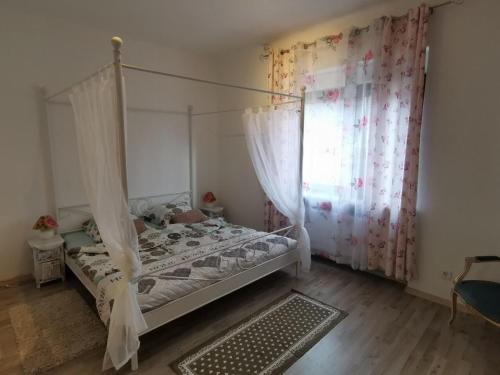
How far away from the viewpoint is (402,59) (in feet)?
9.88

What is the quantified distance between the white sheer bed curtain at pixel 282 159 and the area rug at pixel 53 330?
2262 millimetres

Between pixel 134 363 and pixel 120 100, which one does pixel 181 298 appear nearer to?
pixel 134 363

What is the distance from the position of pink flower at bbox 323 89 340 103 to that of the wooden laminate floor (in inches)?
89.8

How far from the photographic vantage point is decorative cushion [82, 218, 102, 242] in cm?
338

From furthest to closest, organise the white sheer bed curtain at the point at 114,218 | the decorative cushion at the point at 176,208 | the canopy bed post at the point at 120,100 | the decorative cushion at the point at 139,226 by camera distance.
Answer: the decorative cushion at the point at 176,208 < the decorative cushion at the point at 139,226 < the white sheer bed curtain at the point at 114,218 < the canopy bed post at the point at 120,100

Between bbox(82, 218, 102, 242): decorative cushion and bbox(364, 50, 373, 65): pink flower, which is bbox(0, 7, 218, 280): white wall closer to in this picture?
bbox(82, 218, 102, 242): decorative cushion

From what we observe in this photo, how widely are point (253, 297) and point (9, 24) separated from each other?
3.99 metres

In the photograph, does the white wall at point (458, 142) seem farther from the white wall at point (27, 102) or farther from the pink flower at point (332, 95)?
the white wall at point (27, 102)

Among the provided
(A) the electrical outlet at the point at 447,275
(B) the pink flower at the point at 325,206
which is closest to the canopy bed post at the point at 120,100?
(B) the pink flower at the point at 325,206

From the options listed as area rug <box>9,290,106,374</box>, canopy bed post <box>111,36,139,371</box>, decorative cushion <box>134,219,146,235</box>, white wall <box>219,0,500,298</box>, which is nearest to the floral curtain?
white wall <box>219,0,500,298</box>

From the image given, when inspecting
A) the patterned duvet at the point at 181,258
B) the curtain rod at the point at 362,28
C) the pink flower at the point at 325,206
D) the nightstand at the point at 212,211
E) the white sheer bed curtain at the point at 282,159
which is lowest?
the patterned duvet at the point at 181,258

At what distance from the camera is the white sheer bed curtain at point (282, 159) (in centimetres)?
351

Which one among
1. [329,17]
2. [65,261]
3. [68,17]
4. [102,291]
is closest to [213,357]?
[102,291]

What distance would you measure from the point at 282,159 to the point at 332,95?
104 centimetres
